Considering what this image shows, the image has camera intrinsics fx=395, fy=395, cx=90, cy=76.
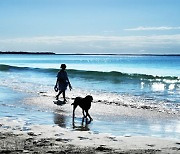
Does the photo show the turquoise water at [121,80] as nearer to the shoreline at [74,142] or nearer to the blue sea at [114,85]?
the blue sea at [114,85]

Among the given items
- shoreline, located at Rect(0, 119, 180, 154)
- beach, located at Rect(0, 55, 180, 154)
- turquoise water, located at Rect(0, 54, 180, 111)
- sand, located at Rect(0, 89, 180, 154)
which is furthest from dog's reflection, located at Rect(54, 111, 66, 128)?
turquoise water, located at Rect(0, 54, 180, 111)

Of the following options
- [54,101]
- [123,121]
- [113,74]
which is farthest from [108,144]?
[113,74]

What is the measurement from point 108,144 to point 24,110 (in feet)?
20.5

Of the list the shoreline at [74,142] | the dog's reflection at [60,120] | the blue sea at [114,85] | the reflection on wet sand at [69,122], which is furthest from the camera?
the blue sea at [114,85]

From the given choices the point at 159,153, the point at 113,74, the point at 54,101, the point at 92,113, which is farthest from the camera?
the point at 113,74

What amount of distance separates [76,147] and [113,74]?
3349cm

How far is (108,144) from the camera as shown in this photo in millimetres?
8023

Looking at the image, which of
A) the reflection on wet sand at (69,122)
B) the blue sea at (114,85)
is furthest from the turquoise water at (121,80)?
the reflection on wet sand at (69,122)

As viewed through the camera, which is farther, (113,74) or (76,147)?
(113,74)

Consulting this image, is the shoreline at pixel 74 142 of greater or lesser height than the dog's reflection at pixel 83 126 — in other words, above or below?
below

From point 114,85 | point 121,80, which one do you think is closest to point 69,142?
point 114,85

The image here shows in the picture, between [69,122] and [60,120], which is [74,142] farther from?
[60,120]

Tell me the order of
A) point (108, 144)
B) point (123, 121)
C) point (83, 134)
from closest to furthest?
point (108, 144), point (83, 134), point (123, 121)

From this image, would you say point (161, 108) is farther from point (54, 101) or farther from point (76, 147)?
point (76, 147)
